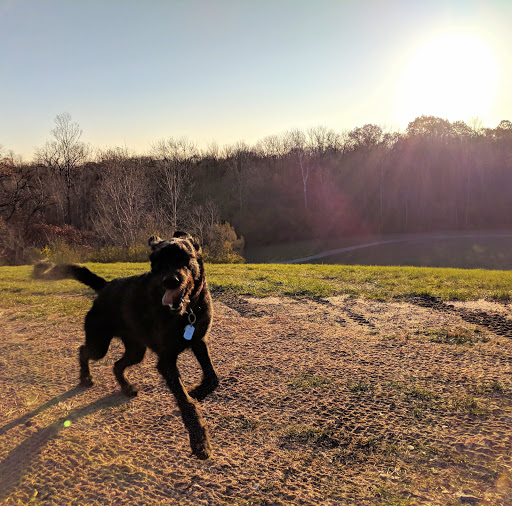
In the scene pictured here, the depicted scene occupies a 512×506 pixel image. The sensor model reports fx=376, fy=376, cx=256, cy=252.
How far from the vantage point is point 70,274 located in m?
4.73

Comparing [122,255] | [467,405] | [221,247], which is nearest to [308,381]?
[467,405]

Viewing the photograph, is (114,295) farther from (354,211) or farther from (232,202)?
(354,211)

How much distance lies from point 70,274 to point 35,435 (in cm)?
189

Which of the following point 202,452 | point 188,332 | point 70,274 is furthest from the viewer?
point 70,274

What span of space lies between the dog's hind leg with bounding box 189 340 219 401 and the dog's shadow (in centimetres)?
103

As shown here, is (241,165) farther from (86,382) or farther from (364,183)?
(86,382)

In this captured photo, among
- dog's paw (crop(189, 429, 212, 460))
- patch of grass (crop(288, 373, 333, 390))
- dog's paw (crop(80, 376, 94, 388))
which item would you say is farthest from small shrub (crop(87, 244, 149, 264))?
dog's paw (crop(189, 429, 212, 460))

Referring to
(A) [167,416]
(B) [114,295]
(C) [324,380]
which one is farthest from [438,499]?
(B) [114,295]

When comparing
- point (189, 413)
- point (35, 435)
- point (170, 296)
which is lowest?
point (35, 435)

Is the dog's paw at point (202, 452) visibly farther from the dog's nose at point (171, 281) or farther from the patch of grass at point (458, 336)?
the patch of grass at point (458, 336)

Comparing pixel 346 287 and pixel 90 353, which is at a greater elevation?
pixel 90 353

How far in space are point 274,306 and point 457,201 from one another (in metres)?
55.0

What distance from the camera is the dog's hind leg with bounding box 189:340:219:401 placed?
369 cm

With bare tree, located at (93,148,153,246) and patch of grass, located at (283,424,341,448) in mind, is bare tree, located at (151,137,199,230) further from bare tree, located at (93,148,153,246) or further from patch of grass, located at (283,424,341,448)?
patch of grass, located at (283,424,341,448)
